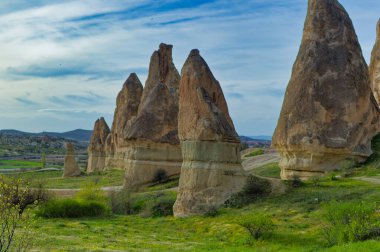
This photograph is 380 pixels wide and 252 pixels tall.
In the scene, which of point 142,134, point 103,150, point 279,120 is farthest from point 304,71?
point 103,150

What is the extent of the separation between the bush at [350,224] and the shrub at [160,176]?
759 inches

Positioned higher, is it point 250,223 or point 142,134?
point 142,134

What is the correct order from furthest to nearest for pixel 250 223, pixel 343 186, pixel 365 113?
pixel 365 113, pixel 343 186, pixel 250 223

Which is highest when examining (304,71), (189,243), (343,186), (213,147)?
(304,71)

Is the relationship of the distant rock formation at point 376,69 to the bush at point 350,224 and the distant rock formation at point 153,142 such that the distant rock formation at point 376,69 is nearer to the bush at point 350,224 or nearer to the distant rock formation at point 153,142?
the distant rock formation at point 153,142

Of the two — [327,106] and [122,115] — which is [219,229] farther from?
[122,115]

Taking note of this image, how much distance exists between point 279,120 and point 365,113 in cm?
493

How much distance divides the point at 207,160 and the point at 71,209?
24.7 ft

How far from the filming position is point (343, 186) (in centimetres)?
2252

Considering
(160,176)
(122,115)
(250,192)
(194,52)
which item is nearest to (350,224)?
(250,192)

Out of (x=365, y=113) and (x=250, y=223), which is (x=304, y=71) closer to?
(x=365, y=113)

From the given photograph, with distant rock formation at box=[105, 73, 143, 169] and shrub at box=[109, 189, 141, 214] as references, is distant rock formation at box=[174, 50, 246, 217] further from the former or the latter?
distant rock formation at box=[105, 73, 143, 169]

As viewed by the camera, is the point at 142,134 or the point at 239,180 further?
the point at 142,134

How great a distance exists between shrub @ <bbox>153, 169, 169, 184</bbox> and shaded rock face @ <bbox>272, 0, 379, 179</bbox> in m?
8.13
